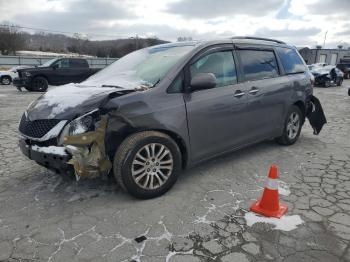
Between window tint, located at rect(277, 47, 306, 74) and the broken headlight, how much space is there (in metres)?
3.48

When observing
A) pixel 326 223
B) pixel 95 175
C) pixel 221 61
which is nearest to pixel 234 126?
pixel 221 61

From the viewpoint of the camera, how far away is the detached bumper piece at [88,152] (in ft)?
10.4

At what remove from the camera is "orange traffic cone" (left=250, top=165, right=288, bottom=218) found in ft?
10.4

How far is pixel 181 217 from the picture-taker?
3197 mm

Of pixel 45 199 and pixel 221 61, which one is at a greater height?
pixel 221 61

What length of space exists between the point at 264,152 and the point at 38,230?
3674 mm

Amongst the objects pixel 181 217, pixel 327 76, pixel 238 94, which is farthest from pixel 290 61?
pixel 327 76

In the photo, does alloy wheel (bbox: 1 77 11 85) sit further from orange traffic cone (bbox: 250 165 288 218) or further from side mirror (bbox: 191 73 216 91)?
orange traffic cone (bbox: 250 165 288 218)

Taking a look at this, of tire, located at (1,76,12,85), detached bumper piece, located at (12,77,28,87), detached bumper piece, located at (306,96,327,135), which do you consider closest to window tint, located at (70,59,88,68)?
detached bumper piece, located at (12,77,28,87)

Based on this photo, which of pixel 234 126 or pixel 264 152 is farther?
pixel 264 152

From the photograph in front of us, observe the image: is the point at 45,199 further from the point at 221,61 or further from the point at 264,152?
the point at 264,152

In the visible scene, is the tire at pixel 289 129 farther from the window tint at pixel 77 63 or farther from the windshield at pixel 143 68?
the window tint at pixel 77 63

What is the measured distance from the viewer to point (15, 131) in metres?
6.57

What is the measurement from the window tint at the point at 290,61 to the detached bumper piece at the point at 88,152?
3.47 meters
